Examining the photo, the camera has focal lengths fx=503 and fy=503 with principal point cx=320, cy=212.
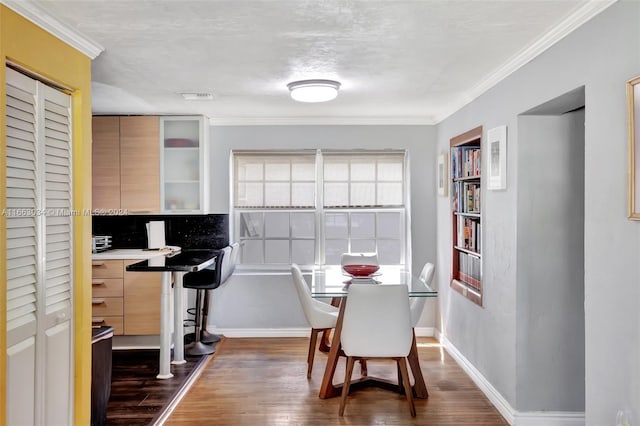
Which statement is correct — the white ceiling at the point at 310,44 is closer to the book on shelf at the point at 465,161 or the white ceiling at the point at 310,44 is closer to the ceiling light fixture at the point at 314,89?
the ceiling light fixture at the point at 314,89

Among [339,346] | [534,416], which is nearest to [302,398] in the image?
[339,346]

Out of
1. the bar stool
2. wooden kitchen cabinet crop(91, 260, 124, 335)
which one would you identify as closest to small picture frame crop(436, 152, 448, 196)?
the bar stool

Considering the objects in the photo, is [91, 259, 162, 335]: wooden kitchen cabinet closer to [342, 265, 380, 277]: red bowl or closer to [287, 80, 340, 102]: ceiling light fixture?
[342, 265, 380, 277]: red bowl

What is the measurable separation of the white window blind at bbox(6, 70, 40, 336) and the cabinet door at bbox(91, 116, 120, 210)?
290cm

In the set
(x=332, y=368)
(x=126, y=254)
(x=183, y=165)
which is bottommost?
(x=332, y=368)

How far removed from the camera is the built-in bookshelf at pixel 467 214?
166 inches

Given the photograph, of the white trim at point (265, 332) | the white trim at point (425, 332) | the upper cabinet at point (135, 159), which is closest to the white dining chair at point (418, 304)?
the white trim at point (425, 332)

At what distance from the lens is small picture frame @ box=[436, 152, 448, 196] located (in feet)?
16.7

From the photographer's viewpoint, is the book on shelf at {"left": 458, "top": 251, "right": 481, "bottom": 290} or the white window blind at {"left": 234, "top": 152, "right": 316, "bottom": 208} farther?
the white window blind at {"left": 234, "top": 152, "right": 316, "bottom": 208}

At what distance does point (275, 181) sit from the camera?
18.5 ft

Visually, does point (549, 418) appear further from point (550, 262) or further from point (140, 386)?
point (140, 386)

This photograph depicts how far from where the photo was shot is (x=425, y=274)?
4539 mm

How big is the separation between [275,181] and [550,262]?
3.18 meters

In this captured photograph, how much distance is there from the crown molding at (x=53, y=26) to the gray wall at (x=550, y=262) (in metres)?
2.66
